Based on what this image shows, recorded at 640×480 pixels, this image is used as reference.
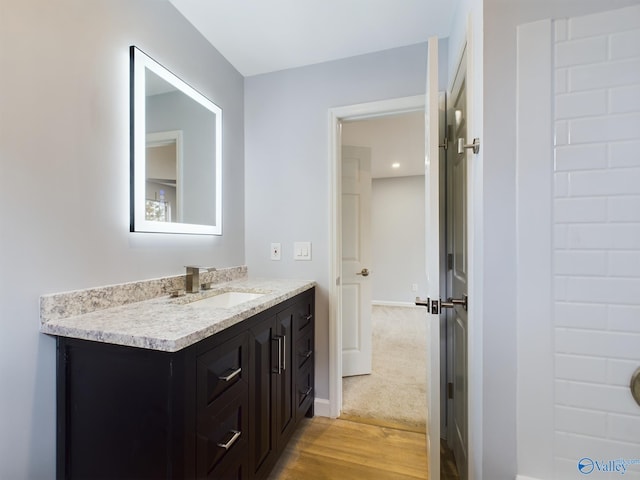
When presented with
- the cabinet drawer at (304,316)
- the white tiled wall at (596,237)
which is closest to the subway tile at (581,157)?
the white tiled wall at (596,237)

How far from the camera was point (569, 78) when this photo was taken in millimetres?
858

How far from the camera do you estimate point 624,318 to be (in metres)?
0.82

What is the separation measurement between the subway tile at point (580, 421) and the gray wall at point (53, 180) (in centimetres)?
170

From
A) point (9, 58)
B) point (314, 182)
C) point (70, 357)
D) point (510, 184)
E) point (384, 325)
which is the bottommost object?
point (384, 325)

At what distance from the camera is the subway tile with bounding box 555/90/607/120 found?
32.9 inches

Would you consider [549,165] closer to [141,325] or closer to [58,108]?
[141,325]

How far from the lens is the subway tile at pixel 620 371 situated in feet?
2.68

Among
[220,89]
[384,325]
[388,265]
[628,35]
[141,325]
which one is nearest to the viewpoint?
[628,35]

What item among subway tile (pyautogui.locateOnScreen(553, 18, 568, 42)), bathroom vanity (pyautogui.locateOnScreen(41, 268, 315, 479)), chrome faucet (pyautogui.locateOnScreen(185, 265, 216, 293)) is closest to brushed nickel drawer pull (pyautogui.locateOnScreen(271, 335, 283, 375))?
bathroom vanity (pyautogui.locateOnScreen(41, 268, 315, 479))

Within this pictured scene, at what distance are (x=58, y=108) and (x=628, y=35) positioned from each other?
188 cm

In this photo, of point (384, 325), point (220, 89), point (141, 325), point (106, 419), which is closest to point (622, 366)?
point (141, 325)

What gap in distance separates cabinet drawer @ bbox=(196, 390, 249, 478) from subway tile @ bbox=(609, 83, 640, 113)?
5.22 ft

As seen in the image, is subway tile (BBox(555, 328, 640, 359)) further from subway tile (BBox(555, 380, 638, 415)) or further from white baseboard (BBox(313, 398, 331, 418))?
white baseboard (BBox(313, 398, 331, 418))

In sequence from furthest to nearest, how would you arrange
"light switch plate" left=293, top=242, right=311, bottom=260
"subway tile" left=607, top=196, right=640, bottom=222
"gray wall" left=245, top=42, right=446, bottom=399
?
1. "light switch plate" left=293, top=242, right=311, bottom=260
2. "gray wall" left=245, top=42, right=446, bottom=399
3. "subway tile" left=607, top=196, right=640, bottom=222
